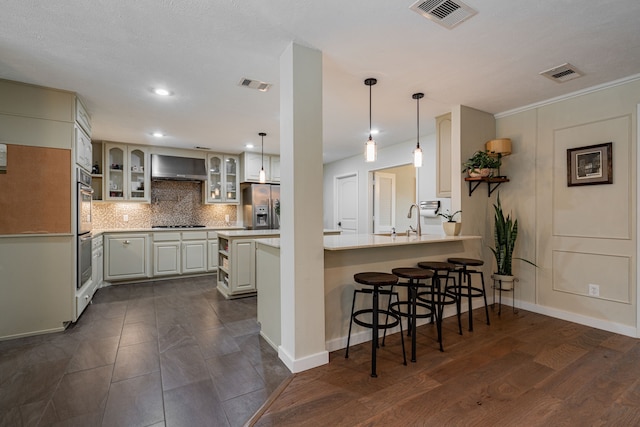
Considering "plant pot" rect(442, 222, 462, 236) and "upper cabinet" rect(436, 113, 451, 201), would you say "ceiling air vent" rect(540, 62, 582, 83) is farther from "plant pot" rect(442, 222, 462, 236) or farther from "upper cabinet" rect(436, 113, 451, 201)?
"plant pot" rect(442, 222, 462, 236)

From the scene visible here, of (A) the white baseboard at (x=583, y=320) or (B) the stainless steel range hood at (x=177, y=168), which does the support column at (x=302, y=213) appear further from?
(B) the stainless steel range hood at (x=177, y=168)

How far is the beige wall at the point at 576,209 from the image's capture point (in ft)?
9.20

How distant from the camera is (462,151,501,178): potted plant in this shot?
10.9ft

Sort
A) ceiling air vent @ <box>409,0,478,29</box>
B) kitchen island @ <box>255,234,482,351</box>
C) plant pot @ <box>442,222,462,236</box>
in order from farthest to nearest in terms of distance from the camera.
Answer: plant pot @ <box>442,222,462,236</box> → kitchen island @ <box>255,234,482,351</box> → ceiling air vent @ <box>409,0,478,29</box>

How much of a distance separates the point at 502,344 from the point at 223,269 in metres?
3.52

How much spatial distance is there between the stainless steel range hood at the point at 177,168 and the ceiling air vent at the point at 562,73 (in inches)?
210

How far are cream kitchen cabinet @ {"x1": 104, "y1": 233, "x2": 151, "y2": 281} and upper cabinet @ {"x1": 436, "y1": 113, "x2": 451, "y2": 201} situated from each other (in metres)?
4.74

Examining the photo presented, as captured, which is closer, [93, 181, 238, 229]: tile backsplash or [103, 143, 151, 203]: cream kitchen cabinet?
[103, 143, 151, 203]: cream kitchen cabinet

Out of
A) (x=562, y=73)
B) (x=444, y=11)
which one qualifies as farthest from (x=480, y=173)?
(x=444, y=11)

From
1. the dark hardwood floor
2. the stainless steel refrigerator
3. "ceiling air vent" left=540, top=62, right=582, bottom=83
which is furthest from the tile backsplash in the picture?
"ceiling air vent" left=540, top=62, right=582, bottom=83

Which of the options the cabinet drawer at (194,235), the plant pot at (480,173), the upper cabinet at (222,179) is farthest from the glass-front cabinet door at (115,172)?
the plant pot at (480,173)

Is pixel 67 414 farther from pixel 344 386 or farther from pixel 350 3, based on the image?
pixel 350 3

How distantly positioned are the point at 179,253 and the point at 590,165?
5.86m

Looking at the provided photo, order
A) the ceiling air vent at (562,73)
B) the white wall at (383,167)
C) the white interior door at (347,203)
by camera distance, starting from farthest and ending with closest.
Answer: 1. the white interior door at (347,203)
2. the white wall at (383,167)
3. the ceiling air vent at (562,73)
